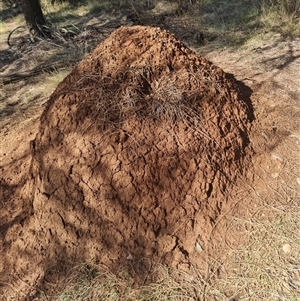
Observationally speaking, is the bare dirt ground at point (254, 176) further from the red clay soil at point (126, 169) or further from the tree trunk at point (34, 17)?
the tree trunk at point (34, 17)

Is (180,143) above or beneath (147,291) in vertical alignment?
above

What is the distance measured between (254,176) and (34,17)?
186 inches

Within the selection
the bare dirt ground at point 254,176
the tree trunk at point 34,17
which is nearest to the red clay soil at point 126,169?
the bare dirt ground at point 254,176

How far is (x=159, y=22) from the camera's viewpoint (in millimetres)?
6121

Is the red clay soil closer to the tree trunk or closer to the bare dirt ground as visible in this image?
the bare dirt ground

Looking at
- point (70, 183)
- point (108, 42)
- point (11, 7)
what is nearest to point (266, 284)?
point (70, 183)

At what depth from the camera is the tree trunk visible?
19.0 feet

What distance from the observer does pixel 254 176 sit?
270 cm

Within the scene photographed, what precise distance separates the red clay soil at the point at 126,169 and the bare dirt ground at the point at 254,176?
5cm

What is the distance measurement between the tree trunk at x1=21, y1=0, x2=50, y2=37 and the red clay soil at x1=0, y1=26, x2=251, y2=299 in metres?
3.65

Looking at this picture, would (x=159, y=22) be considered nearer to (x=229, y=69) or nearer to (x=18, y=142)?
(x=229, y=69)

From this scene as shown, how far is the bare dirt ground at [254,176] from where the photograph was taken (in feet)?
7.66

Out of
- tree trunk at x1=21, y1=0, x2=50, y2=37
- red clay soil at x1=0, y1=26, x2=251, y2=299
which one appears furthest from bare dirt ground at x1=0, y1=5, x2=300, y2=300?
tree trunk at x1=21, y1=0, x2=50, y2=37

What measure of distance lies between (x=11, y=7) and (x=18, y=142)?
19.2 ft
